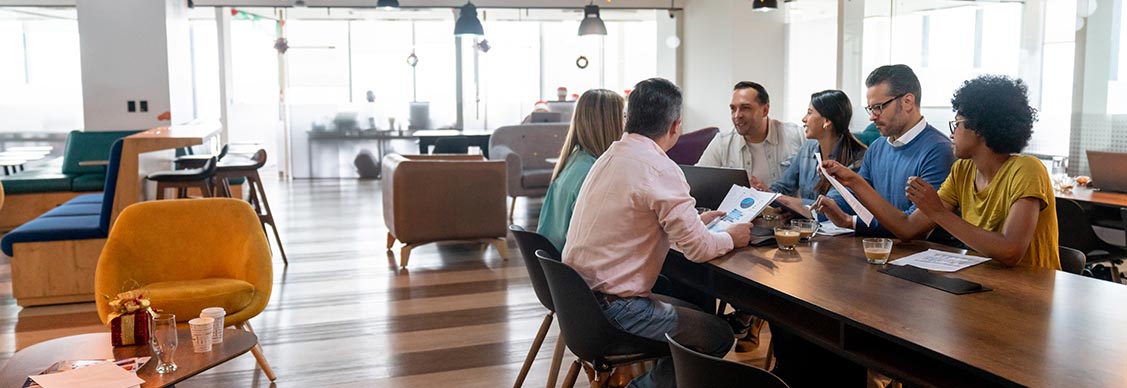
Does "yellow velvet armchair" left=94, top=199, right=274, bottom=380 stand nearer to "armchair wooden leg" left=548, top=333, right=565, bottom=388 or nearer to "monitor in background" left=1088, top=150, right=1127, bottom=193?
"armchair wooden leg" left=548, top=333, right=565, bottom=388

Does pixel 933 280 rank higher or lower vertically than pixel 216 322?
higher

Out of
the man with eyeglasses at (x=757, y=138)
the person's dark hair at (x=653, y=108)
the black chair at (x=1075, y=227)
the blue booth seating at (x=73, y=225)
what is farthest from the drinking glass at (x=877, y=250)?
the blue booth seating at (x=73, y=225)

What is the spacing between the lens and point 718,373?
1622mm

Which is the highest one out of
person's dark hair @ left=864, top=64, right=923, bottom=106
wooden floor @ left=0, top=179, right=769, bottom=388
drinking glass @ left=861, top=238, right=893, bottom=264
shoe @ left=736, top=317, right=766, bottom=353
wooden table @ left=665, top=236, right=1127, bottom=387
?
person's dark hair @ left=864, top=64, right=923, bottom=106

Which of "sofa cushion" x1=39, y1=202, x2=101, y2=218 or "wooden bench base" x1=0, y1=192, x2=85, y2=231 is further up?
"sofa cushion" x1=39, y1=202, x2=101, y2=218

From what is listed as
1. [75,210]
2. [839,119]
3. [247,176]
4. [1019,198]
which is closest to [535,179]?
[247,176]

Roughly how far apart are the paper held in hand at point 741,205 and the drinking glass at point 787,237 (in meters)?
0.11

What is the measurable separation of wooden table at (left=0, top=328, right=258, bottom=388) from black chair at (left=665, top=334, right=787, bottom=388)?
1639 mm

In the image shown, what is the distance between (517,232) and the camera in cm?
301

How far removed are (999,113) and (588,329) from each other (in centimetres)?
143

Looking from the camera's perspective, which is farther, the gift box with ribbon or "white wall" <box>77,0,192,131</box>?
"white wall" <box>77,0,192,131</box>

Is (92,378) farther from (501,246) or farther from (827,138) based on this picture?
(501,246)

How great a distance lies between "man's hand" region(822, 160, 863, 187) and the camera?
2863mm

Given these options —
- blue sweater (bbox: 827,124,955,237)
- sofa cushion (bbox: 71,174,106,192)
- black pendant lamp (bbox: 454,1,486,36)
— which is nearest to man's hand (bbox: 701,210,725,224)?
blue sweater (bbox: 827,124,955,237)
